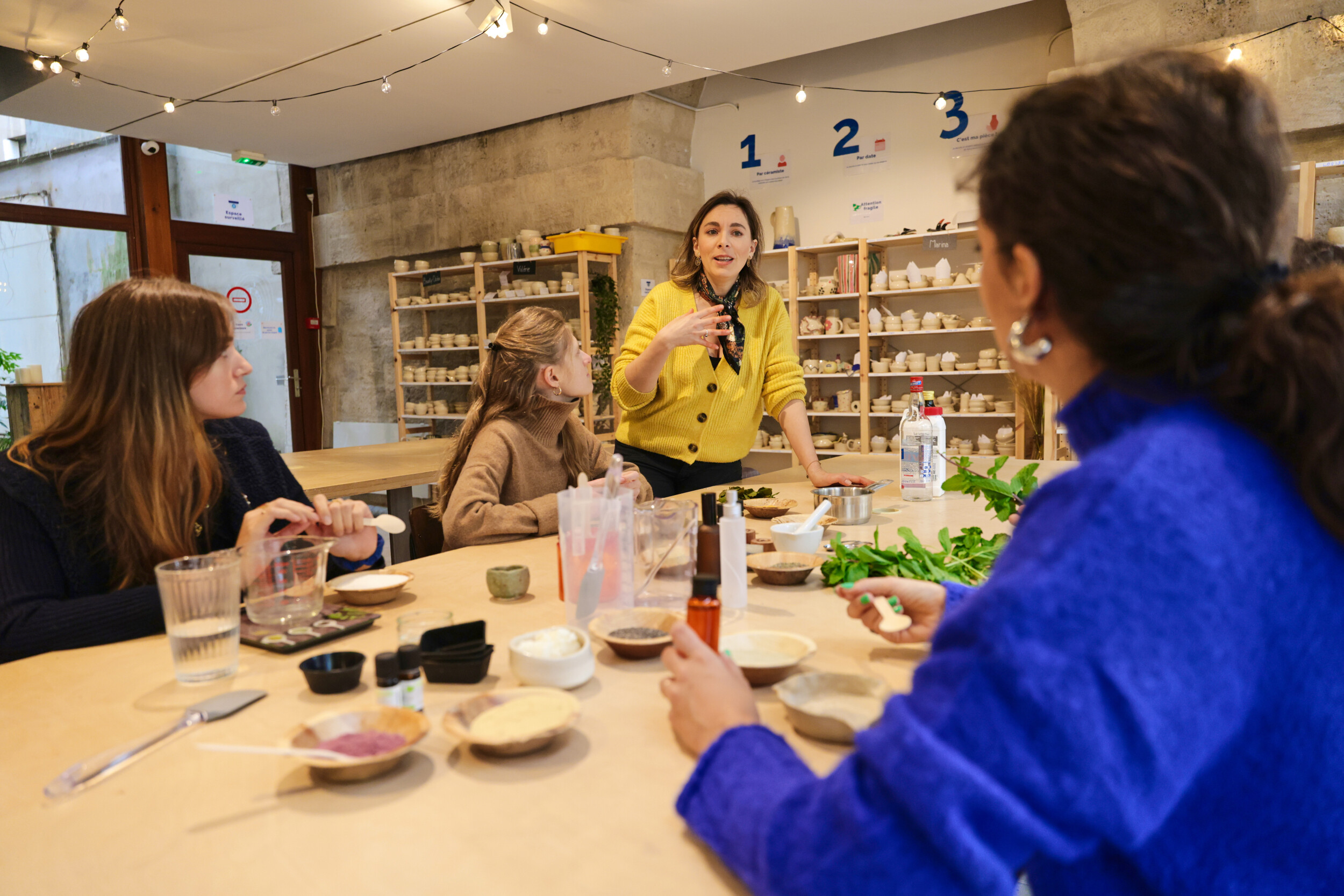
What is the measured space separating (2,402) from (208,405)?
19.9 feet

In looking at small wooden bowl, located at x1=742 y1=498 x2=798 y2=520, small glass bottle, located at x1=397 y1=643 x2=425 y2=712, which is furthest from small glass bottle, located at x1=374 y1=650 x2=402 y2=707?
small wooden bowl, located at x1=742 y1=498 x2=798 y2=520

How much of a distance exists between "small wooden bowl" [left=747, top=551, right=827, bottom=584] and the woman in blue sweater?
0.96m

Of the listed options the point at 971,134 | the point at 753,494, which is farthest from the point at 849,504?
the point at 971,134

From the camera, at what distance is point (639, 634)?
1.29 m

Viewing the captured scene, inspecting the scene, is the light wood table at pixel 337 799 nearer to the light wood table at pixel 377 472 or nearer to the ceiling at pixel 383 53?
the light wood table at pixel 377 472

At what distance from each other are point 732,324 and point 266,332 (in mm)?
6563

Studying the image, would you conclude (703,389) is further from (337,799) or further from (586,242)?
(586,242)

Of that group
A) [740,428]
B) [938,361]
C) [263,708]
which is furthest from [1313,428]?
[938,361]

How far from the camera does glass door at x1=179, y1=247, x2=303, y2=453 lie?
25.7ft

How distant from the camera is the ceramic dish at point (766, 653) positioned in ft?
3.74

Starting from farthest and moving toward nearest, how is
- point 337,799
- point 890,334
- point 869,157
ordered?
1. point 869,157
2. point 890,334
3. point 337,799

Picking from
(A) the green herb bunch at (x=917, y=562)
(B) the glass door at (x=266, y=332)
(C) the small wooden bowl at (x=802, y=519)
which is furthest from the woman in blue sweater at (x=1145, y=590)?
(B) the glass door at (x=266, y=332)

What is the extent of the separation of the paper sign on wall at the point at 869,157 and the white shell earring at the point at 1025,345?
5.68m

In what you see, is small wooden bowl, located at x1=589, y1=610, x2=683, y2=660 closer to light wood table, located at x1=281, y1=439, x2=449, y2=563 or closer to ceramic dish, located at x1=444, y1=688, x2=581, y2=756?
ceramic dish, located at x1=444, y1=688, x2=581, y2=756
